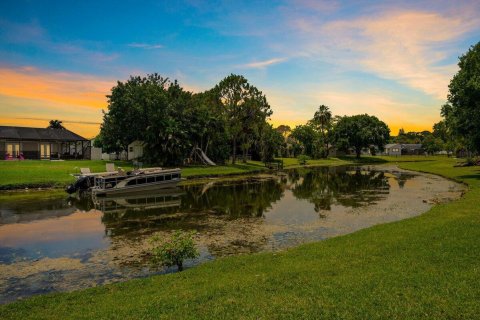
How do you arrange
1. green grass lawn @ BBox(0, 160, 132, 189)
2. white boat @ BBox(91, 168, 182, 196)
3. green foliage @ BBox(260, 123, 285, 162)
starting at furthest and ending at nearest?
green foliage @ BBox(260, 123, 285, 162)
green grass lawn @ BBox(0, 160, 132, 189)
white boat @ BBox(91, 168, 182, 196)

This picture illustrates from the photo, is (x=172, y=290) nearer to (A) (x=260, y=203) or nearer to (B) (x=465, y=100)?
(A) (x=260, y=203)

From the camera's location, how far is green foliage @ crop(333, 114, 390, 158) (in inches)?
4813

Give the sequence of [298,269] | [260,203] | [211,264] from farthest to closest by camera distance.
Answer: [260,203] → [211,264] → [298,269]

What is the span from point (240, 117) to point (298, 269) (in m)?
66.3

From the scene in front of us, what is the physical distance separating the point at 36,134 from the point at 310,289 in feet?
245

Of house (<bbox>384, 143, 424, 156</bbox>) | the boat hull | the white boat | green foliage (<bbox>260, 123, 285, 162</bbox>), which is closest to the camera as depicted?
the boat hull

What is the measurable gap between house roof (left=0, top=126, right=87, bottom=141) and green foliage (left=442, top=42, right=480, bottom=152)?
224 ft

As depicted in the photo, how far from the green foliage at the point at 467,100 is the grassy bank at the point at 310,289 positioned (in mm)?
33971

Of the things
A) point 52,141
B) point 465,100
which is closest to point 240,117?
point 52,141

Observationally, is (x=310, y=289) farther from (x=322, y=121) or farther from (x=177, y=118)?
(x=322, y=121)

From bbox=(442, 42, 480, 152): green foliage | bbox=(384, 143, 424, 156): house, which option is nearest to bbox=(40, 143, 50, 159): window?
bbox=(442, 42, 480, 152): green foliage

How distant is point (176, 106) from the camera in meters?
69.4

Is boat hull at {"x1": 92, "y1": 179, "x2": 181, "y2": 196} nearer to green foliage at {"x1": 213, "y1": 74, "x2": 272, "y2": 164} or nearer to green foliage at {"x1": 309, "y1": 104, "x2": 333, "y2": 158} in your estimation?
green foliage at {"x1": 213, "y1": 74, "x2": 272, "y2": 164}

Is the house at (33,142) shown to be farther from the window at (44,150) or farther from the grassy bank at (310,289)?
the grassy bank at (310,289)
